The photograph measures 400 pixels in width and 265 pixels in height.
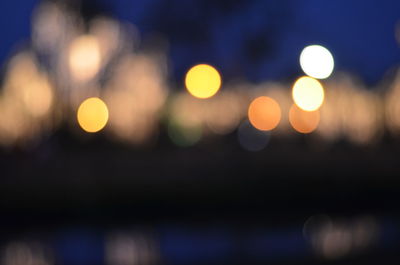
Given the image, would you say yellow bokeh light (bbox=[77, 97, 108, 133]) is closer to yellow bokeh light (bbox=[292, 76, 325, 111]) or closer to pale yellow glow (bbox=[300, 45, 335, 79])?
pale yellow glow (bbox=[300, 45, 335, 79])

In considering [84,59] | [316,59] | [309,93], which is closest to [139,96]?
[84,59]

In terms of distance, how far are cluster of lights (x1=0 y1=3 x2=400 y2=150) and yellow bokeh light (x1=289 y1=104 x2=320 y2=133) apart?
0.06m

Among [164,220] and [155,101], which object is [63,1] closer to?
[164,220]

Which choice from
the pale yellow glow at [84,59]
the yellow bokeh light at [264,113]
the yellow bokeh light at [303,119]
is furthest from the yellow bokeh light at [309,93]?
the pale yellow glow at [84,59]

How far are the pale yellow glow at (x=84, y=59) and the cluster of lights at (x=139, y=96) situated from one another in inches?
1.2

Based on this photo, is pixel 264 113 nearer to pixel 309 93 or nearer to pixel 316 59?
pixel 309 93

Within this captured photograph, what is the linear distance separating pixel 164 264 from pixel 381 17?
8.20 meters

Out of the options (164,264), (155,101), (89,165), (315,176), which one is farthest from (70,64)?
(164,264)

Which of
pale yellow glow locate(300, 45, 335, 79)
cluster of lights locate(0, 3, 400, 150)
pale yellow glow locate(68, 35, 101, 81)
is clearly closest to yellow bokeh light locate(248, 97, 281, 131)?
cluster of lights locate(0, 3, 400, 150)

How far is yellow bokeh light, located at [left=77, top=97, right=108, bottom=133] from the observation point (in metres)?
31.8

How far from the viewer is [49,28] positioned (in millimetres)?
26688

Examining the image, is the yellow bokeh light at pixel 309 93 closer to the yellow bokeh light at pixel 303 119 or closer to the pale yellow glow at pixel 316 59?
the yellow bokeh light at pixel 303 119

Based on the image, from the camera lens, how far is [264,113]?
164 feet

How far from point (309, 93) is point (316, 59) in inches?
642
